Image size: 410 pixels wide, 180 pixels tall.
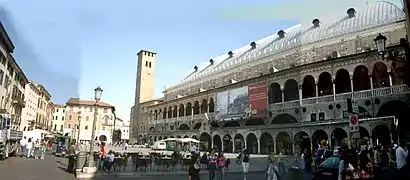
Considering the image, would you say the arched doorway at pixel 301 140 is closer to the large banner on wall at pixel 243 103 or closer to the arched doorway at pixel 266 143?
the arched doorway at pixel 266 143

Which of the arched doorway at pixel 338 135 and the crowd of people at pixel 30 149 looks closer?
the crowd of people at pixel 30 149

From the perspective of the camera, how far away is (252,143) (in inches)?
1718

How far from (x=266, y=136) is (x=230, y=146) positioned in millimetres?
8028

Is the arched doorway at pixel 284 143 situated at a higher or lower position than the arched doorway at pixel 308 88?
lower

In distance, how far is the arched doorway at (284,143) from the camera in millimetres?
37719

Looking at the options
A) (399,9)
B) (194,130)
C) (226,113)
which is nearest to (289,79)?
(226,113)

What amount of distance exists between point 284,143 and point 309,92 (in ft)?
21.4

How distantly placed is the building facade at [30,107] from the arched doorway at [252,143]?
2852 cm

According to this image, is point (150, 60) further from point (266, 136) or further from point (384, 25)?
point (384, 25)

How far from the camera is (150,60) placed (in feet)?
295

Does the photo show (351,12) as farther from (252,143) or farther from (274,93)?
(252,143)

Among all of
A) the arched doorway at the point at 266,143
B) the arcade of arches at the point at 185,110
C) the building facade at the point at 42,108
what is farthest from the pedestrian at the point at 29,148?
the arcade of arches at the point at 185,110

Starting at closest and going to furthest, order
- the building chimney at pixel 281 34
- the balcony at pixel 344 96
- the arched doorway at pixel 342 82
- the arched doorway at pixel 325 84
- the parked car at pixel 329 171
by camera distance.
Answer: the parked car at pixel 329 171 < the balcony at pixel 344 96 < the arched doorway at pixel 342 82 < the arched doorway at pixel 325 84 < the building chimney at pixel 281 34

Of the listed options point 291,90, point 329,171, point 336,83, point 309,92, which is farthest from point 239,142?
point 329,171
